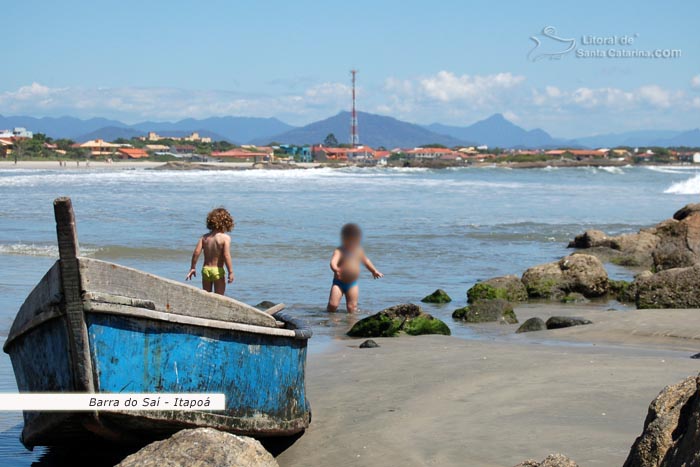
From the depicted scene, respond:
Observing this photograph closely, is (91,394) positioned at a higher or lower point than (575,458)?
higher

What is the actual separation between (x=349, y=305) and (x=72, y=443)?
6.53 m

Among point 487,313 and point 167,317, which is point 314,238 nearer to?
point 487,313

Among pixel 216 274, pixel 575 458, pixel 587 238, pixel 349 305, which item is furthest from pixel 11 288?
pixel 587 238

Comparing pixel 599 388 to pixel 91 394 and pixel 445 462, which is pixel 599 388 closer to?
pixel 445 462

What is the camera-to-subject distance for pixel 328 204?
41.3m

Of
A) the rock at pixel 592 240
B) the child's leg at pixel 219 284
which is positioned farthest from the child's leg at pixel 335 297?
the rock at pixel 592 240

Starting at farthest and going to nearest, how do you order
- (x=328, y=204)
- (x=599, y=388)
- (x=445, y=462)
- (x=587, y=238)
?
(x=328, y=204) → (x=587, y=238) → (x=599, y=388) → (x=445, y=462)

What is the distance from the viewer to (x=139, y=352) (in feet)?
17.1

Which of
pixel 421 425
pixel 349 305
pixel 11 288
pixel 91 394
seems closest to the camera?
pixel 91 394

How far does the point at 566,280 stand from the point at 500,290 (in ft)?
4.02

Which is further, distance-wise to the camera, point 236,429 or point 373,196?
point 373,196

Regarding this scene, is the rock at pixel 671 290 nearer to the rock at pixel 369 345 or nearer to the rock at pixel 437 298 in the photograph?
the rock at pixel 437 298

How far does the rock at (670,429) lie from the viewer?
3590 mm

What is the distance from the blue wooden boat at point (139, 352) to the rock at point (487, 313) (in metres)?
5.84
